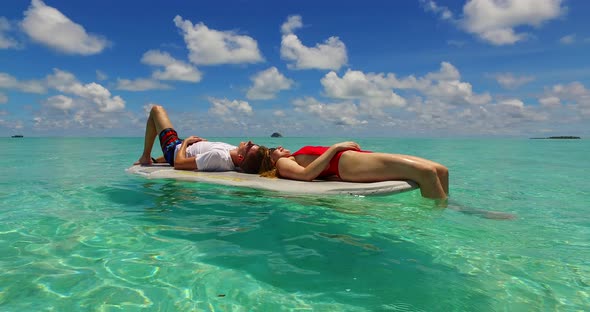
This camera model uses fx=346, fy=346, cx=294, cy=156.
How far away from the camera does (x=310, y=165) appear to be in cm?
607

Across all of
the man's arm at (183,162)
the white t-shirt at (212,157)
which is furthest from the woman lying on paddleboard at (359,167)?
the man's arm at (183,162)

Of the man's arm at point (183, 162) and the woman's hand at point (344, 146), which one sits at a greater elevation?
the woman's hand at point (344, 146)

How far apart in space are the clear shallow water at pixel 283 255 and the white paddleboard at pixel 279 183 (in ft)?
0.67

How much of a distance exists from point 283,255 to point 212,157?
165 inches

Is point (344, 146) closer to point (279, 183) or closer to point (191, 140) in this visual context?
point (279, 183)

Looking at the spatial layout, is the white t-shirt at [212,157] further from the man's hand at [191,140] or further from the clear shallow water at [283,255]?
the clear shallow water at [283,255]

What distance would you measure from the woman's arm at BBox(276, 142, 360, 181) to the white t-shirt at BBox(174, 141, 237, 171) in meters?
1.34

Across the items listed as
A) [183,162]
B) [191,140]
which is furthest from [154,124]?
[183,162]

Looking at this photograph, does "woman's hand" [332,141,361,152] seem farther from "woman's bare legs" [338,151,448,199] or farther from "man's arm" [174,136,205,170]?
"man's arm" [174,136,205,170]

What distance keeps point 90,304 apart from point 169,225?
6.34 ft

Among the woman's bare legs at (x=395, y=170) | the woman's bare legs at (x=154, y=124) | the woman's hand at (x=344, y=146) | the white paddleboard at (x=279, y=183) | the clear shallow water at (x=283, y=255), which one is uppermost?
the woman's bare legs at (x=154, y=124)

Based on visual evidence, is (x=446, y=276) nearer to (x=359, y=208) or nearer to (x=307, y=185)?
(x=359, y=208)

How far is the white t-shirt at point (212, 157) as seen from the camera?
724 centimetres

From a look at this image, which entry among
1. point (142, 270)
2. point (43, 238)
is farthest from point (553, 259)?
point (43, 238)
